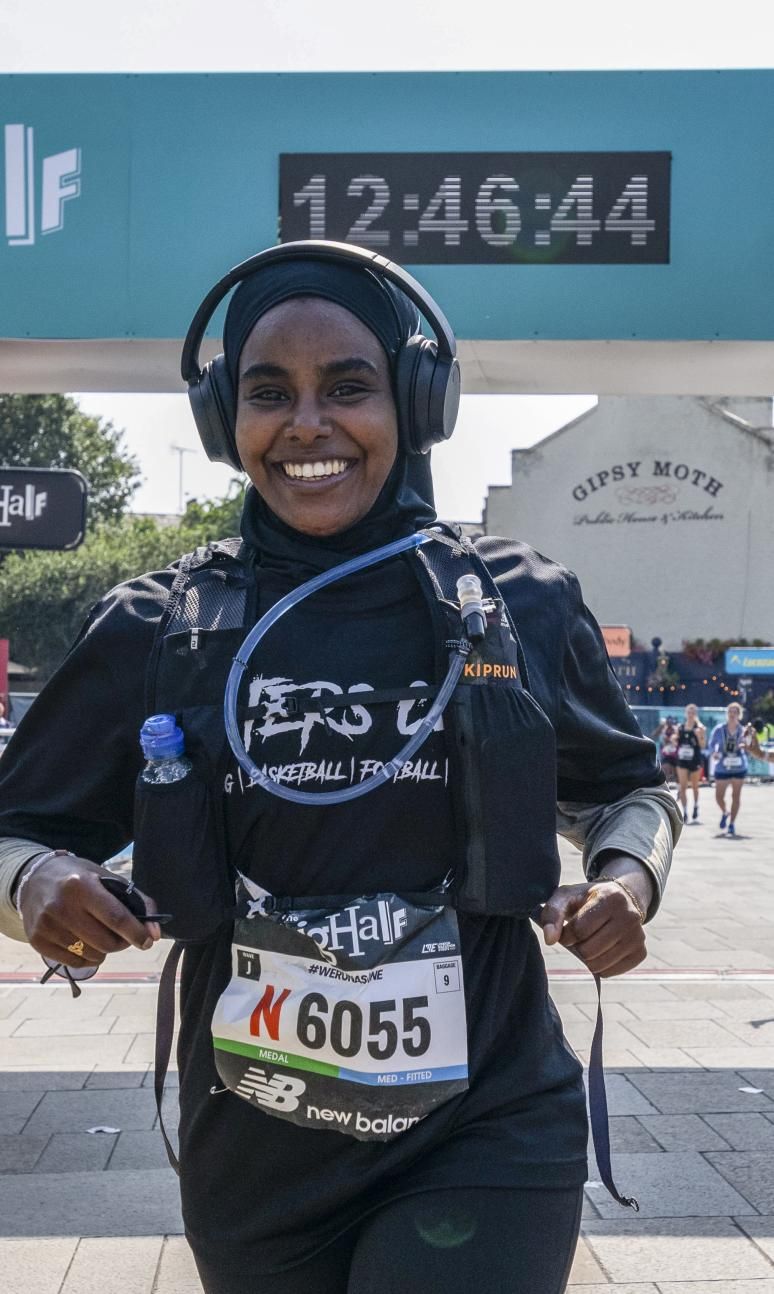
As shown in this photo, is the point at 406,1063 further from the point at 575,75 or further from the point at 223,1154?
the point at 575,75

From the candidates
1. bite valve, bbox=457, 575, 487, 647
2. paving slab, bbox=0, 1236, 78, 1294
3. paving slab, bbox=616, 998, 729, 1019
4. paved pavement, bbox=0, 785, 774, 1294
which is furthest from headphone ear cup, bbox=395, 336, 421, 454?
paving slab, bbox=616, 998, 729, 1019

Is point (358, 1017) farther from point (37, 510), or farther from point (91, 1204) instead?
point (37, 510)

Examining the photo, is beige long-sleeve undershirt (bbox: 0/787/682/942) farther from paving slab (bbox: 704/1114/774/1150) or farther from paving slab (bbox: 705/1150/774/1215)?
paving slab (bbox: 704/1114/774/1150)

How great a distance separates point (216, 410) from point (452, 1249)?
1.24 metres

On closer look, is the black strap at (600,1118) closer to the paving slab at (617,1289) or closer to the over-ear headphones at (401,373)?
the over-ear headphones at (401,373)

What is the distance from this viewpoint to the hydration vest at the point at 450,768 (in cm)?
184

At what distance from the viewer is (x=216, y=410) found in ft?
7.25

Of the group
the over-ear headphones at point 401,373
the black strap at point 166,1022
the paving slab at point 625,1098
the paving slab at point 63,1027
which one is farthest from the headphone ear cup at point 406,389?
the paving slab at point 63,1027

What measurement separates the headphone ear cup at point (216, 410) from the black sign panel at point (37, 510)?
152 inches

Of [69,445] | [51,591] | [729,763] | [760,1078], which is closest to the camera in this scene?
[760,1078]

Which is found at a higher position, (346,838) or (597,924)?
(346,838)

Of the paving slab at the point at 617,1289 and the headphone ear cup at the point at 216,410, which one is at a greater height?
the headphone ear cup at the point at 216,410

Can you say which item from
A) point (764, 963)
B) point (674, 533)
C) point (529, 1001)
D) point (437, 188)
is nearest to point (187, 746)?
point (529, 1001)

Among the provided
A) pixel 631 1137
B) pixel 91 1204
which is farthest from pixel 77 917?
pixel 631 1137
